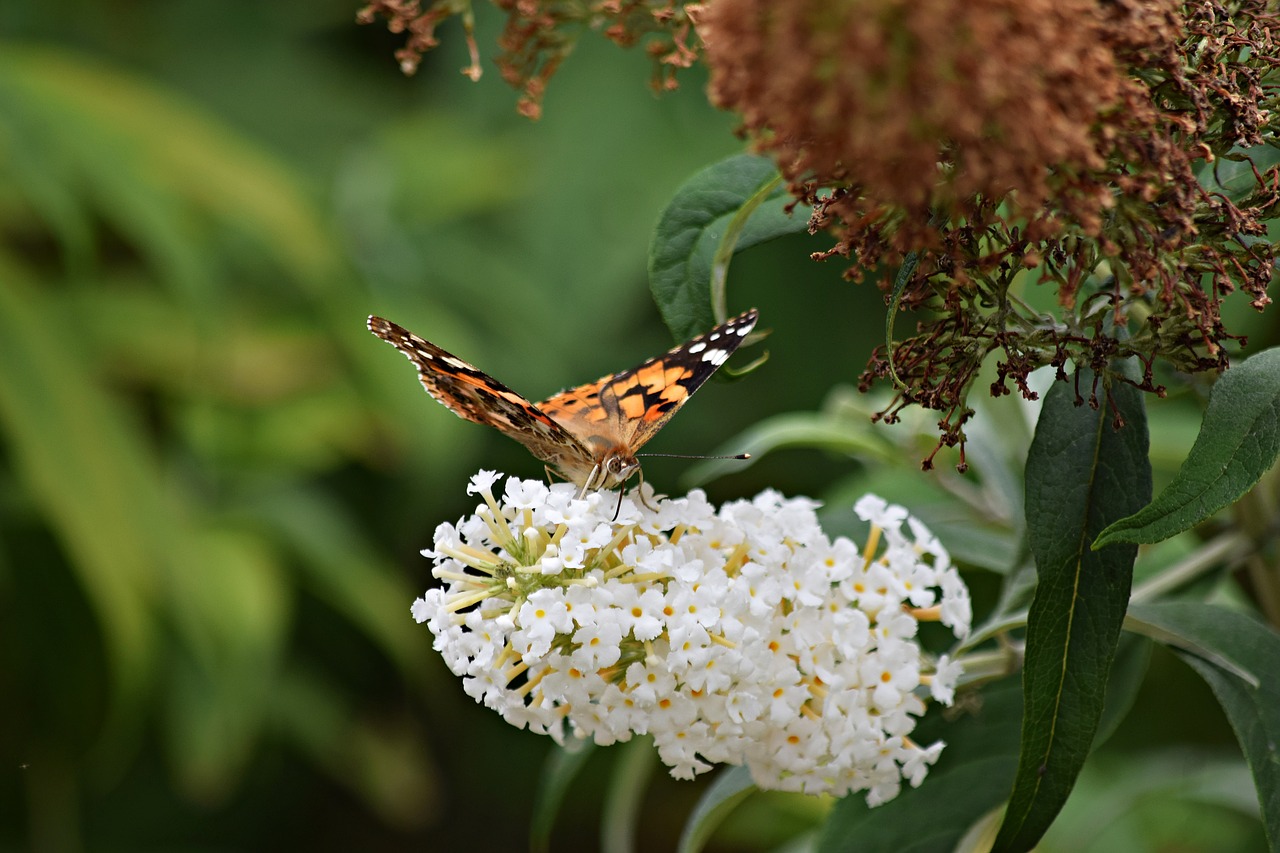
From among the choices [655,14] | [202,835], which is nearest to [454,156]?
[202,835]

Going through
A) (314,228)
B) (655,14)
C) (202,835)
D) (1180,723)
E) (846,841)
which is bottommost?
(1180,723)

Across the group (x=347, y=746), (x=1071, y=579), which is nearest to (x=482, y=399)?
(x=1071, y=579)

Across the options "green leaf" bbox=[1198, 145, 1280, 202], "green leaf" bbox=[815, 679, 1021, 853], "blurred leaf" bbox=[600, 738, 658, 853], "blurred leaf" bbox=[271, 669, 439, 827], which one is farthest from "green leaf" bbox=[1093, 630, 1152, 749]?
"blurred leaf" bbox=[271, 669, 439, 827]

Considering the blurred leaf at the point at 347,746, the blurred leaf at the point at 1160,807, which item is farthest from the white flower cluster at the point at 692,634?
the blurred leaf at the point at 347,746

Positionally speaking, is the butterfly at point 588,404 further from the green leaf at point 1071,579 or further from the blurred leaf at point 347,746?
the blurred leaf at point 347,746

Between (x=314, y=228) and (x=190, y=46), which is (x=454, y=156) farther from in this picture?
(x=190, y=46)

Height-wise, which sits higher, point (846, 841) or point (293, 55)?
point (293, 55)
